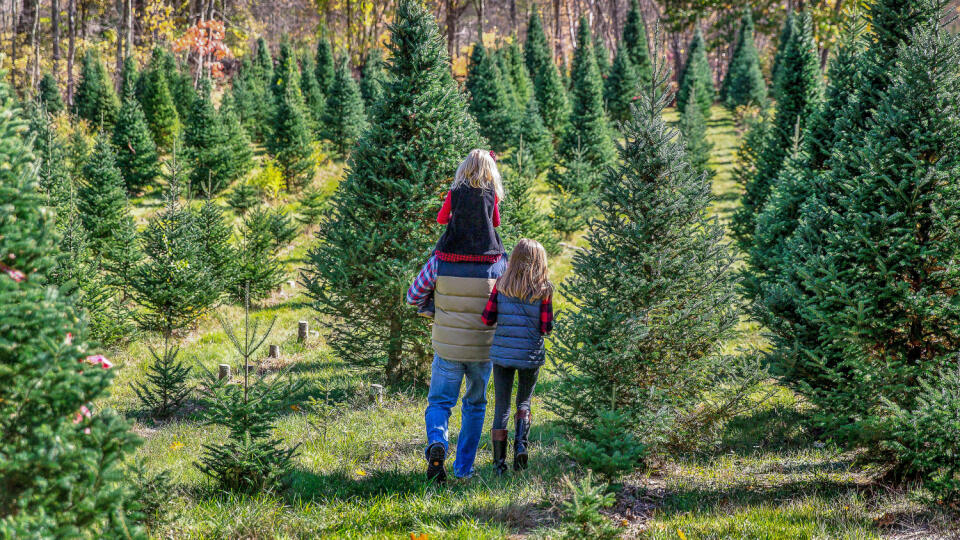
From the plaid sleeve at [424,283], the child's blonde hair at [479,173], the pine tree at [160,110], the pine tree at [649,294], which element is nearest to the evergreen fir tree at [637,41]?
the pine tree at [160,110]

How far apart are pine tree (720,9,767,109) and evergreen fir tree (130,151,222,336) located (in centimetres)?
2802

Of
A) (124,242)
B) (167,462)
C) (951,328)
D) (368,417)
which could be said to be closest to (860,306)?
(951,328)

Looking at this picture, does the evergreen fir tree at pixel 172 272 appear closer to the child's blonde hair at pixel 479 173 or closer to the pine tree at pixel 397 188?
the pine tree at pixel 397 188

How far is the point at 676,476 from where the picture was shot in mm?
4734

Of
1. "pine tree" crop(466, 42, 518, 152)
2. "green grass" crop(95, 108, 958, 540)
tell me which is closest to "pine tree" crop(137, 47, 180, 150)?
"pine tree" crop(466, 42, 518, 152)

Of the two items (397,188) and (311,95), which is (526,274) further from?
(311,95)

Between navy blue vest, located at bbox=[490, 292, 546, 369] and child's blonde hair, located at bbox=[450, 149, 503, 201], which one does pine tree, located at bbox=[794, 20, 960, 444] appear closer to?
navy blue vest, located at bbox=[490, 292, 546, 369]

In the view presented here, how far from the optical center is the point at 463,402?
4637 millimetres

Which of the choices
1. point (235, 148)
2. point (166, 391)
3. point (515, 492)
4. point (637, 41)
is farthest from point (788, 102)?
point (637, 41)

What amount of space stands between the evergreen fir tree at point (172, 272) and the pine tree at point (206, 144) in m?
8.28

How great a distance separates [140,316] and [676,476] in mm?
8504

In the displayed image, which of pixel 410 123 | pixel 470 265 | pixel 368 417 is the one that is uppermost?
pixel 410 123

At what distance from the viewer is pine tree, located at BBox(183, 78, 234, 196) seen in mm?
17766

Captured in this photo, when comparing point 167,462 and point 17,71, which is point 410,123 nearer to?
point 167,462
